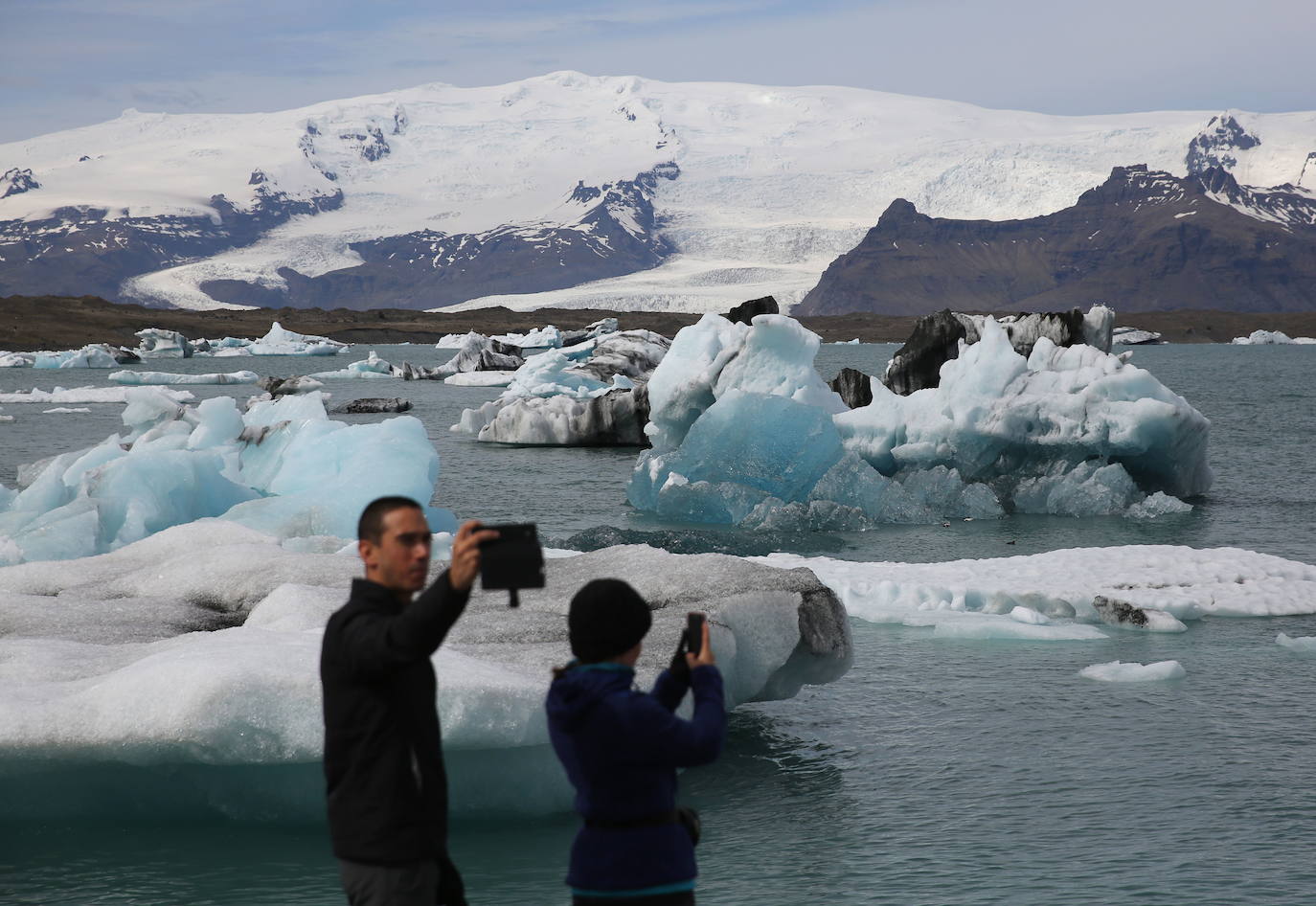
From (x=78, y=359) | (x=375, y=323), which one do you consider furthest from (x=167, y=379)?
(x=375, y=323)

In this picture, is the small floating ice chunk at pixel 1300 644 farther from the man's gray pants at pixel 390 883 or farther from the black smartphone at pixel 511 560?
the black smartphone at pixel 511 560

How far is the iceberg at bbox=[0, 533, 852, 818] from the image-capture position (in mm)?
6355

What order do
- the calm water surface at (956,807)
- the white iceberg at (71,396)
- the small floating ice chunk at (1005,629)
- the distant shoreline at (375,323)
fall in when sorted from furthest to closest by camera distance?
the distant shoreline at (375,323) < the white iceberg at (71,396) < the small floating ice chunk at (1005,629) < the calm water surface at (956,807)

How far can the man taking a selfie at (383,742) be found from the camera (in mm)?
3553

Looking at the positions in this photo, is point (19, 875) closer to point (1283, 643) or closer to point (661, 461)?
point (1283, 643)

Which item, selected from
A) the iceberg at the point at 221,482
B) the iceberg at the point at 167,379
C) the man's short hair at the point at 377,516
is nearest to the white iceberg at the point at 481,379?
the iceberg at the point at 167,379

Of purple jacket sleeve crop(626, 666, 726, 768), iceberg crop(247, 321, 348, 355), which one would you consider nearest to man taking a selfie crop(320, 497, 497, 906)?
purple jacket sleeve crop(626, 666, 726, 768)

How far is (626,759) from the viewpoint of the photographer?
3566 millimetres

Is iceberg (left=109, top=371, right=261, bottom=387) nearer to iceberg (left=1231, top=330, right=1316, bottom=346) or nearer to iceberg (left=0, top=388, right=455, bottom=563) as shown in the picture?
iceberg (left=0, top=388, right=455, bottom=563)

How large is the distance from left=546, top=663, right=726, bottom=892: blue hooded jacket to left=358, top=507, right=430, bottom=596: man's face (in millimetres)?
477

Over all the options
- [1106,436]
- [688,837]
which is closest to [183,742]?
[688,837]

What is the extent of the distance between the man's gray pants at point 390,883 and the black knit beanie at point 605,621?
70 centimetres

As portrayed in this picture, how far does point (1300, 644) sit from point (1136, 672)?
1998 millimetres

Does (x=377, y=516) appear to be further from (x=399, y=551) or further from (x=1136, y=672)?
(x=1136, y=672)
